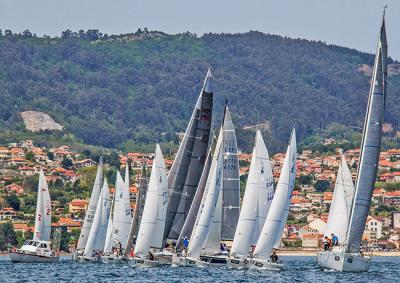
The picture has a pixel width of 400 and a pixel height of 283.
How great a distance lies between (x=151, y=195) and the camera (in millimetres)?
66375

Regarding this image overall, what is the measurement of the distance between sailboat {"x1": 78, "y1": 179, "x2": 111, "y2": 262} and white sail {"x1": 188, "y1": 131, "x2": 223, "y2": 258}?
690 inches

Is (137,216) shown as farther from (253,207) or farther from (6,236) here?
(6,236)

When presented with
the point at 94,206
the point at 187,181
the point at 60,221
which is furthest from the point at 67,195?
the point at 187,181

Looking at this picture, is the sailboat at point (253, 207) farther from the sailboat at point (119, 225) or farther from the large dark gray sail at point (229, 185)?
the sailboat at point (119, 225)

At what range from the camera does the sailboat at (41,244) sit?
80625 millimetres

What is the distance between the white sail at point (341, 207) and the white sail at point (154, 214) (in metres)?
8.51

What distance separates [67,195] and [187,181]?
107853 mm

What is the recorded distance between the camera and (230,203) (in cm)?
6538

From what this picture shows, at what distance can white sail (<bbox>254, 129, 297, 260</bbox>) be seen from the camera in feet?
201

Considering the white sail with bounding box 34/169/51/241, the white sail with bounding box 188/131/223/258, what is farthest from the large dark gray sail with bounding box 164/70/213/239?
the white sail with bounding box 34/169/51/241

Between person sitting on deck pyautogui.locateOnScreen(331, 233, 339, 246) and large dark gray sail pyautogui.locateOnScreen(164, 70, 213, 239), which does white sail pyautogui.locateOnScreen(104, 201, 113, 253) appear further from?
person sitting on deck pyautogui.locateOnScreen(331, 233, 339, 246)

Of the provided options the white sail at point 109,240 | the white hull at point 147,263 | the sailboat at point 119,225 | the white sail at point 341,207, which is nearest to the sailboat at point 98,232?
the white sail at point 109,240

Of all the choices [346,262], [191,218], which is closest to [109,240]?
[191,218]

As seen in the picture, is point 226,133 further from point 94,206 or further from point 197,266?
point 94,206
